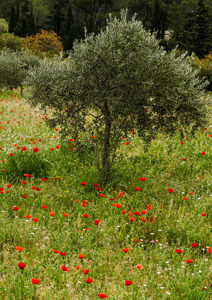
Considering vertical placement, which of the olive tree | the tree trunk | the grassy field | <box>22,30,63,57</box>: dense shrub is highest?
Result: <box>22,30,63,57</box>: dense shrub

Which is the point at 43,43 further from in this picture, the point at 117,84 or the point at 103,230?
the point at 103,230

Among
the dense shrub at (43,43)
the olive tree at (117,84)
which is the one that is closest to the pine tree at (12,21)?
the dense shrub at (43,43)

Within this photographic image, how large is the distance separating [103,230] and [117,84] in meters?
2.45

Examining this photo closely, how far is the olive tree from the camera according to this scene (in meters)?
4.59

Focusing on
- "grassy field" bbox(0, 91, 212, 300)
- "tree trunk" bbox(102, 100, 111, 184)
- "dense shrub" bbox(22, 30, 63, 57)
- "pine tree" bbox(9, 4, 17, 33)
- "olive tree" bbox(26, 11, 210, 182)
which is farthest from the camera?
"pine tree" bbox(9, 4, 17, 33)

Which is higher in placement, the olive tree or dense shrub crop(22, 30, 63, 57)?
dense shrub crop(22, 30, 63, 57)

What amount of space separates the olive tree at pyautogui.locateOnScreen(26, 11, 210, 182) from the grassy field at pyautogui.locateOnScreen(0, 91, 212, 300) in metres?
0.85

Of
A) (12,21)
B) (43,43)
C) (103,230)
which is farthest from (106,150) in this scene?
(12,21)

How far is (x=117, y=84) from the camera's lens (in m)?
4.64

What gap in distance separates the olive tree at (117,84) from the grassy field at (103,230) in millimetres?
853

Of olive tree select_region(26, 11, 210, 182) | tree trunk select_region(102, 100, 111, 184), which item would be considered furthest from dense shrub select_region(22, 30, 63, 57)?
tree trunk select_region(102, 100, 111, 184)

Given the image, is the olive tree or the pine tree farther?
the pine tree

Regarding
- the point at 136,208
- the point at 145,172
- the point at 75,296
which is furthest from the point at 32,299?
the point at 145,172

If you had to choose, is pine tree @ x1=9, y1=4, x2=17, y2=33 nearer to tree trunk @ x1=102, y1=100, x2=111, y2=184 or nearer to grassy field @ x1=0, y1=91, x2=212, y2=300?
grassy field @ x1=0, y1=91, x2=212, y2=300
